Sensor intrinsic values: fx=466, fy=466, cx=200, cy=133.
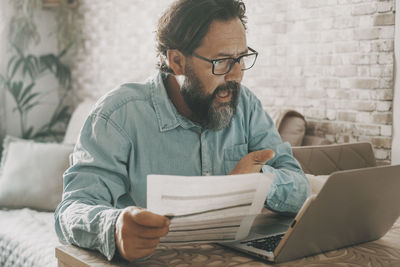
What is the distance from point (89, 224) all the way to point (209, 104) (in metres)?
0.57

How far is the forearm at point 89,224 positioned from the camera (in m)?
0.92

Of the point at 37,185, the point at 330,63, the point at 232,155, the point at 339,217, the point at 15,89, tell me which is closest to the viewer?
the point at 339,217

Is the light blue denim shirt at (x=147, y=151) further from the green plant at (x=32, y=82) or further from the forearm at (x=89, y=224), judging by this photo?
the green plant at (x=32, y=82)

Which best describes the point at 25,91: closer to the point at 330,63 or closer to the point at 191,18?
the point at 330,63

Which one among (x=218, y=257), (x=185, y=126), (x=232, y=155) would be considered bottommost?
(x=218, y=257)

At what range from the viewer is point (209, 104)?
1407 millimetres

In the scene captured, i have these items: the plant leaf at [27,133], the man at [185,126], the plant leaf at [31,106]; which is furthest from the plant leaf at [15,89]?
the man at [185,126]

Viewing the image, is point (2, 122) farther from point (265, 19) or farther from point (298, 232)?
point (298, 232)

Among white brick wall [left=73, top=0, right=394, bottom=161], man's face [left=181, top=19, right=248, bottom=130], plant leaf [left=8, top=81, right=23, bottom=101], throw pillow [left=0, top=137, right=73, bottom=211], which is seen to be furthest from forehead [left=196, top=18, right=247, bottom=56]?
plant leaf [left=8, top=81, right=23, bottom=101]

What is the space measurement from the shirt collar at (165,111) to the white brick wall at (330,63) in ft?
4.05

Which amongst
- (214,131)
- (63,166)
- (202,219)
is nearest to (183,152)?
(214,131)

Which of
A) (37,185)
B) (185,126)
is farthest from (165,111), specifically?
(37,185)

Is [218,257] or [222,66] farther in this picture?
[222,66]

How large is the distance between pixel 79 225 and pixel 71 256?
66 mm
